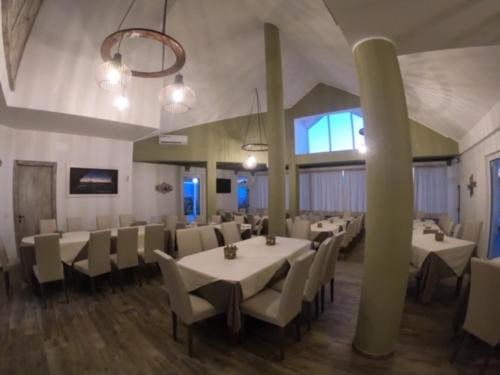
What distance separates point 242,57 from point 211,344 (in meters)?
5.22

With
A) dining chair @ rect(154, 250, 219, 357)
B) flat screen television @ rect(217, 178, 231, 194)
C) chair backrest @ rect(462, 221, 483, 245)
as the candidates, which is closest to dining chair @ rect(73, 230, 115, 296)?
dining chair @ rect(154, 250, 219, 357)

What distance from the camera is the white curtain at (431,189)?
23.4 feet

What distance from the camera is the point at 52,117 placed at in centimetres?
439

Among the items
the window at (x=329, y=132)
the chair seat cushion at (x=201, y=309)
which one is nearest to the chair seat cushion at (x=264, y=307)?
the chair seat cushion at (x=201, y=309)

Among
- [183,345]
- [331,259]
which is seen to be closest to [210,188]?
[331,259]

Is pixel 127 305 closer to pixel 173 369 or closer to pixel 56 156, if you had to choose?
pixel 173 369

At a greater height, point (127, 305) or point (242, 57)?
point (242, 57)

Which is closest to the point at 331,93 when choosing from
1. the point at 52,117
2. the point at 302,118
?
the point at 302,118

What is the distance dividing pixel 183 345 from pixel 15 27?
12.6 ft

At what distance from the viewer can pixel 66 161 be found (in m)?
5.66

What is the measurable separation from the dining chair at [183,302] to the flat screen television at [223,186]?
7892 millimetres

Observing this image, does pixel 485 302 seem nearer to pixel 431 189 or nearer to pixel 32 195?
pixel 431 189

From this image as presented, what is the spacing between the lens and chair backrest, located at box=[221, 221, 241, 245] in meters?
4.29

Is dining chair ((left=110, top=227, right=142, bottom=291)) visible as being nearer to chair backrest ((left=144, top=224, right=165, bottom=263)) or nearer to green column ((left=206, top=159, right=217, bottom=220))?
chair backrest ((left=144, top=224, right=165, bottom=263))
